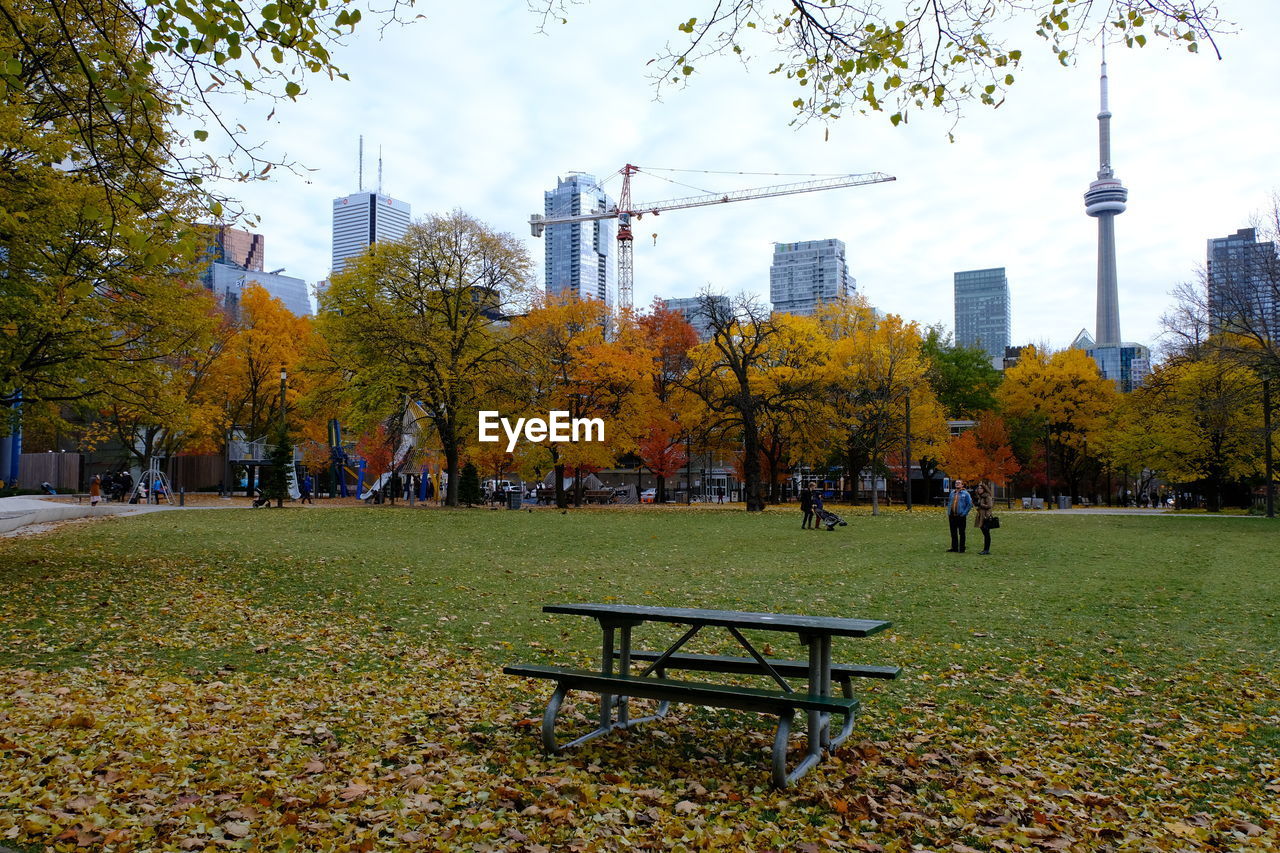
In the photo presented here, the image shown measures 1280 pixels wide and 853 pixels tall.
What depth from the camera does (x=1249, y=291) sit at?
3109cm

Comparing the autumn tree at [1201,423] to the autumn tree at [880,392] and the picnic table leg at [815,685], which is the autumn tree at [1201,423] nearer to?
the autumn tree at [880,392]

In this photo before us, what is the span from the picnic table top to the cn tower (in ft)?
568

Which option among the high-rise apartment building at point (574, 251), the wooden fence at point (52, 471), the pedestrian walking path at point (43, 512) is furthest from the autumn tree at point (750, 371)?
the high-rise apartment building at point (574, 251)

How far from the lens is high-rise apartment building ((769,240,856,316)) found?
13388 cm

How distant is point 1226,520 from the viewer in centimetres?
3212

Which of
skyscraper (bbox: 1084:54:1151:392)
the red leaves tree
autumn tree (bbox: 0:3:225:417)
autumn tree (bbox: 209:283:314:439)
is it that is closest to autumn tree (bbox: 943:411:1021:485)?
the red leaves tree

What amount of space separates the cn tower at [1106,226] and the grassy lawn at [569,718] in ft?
545

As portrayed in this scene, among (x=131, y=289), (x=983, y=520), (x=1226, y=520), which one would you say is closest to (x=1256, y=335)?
(x=1226, y=520)

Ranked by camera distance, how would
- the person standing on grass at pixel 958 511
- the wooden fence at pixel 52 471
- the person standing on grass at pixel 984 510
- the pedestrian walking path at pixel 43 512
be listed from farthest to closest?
the wooden fence at pixel 52 471
the pedestrian walking path at pixel 43 512
the person standing on grass at pixel 984 510
the person standing on grass at pixel 958 511

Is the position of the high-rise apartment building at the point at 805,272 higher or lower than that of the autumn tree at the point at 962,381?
higher

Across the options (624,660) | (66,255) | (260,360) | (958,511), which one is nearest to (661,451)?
(260,360)

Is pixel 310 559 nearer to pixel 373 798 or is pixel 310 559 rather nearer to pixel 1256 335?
pixel 373 798

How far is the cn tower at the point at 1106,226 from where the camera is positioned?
15725cm

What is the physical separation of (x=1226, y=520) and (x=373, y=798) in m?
36.3
